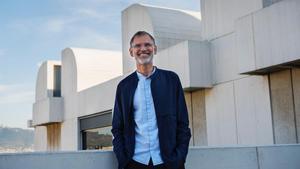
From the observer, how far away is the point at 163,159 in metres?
3.40

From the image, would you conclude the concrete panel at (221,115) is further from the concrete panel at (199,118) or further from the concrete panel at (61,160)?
the concrete panel at (61,160)

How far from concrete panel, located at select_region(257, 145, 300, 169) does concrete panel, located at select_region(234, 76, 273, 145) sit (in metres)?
4.25

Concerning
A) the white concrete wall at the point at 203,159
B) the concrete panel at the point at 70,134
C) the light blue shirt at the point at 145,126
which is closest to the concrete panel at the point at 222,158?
the white concrete wall at the point at 203,159

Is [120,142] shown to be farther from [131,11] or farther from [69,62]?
[69,62]

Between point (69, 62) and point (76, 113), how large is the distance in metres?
3.33

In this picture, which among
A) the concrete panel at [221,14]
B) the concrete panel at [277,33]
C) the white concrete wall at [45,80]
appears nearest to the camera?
the concrete panel at [277,33]

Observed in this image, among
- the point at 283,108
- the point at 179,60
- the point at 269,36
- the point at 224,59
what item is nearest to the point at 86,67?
the point at 179,60

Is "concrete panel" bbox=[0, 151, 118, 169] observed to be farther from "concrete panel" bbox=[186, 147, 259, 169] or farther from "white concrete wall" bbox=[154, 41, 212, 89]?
"white concrete wall" bbox=[154, 41, 212, 89]

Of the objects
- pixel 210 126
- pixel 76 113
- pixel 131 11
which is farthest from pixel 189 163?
pixel 76 113

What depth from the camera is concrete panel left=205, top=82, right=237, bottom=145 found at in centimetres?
1264

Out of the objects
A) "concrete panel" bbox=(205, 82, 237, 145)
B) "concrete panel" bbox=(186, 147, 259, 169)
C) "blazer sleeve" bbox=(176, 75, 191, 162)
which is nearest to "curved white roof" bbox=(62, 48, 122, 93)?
"concrete panel" bbox=(205, 82, 237, 145)

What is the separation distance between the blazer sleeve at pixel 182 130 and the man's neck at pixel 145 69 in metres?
0.27

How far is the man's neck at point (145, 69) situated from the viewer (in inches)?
144

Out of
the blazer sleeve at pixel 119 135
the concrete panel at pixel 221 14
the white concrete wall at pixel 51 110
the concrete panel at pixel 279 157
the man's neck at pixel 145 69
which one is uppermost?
the concrete panel at pixel 221 14
